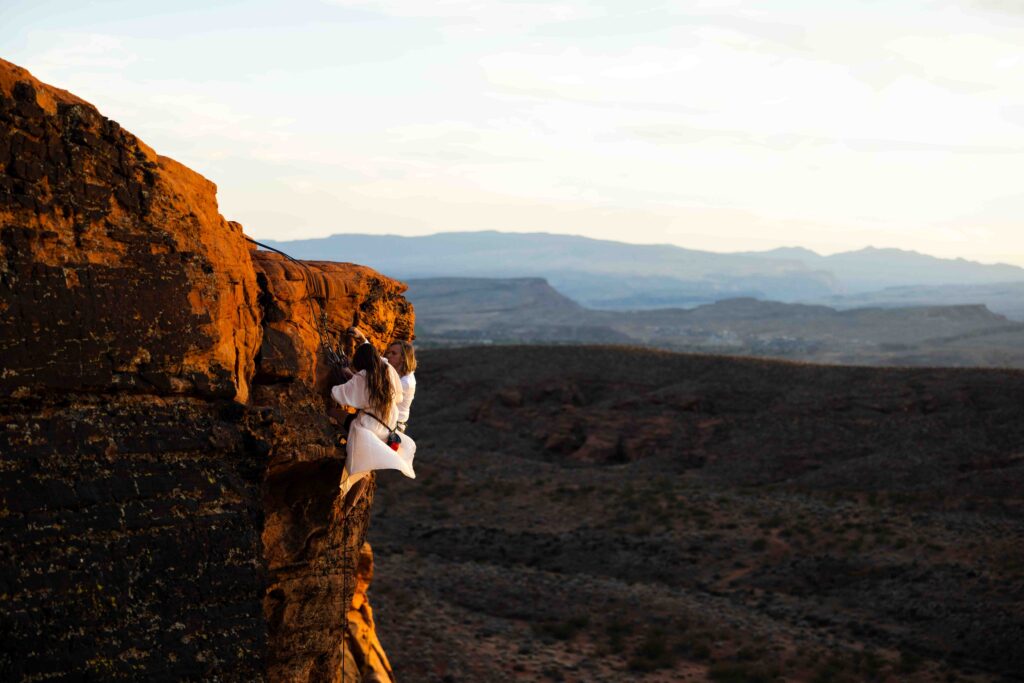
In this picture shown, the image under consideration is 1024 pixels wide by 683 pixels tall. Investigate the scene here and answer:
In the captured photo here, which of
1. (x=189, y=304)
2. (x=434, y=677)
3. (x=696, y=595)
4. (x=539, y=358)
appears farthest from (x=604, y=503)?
(x=189, y=304)

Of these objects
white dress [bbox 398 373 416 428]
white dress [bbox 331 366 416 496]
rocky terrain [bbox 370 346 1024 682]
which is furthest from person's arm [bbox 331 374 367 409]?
rocky terrain [bbox 370 346 1024 682]

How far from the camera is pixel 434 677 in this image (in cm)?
1628

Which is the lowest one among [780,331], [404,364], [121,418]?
[780,331]

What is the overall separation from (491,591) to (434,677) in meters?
5.71

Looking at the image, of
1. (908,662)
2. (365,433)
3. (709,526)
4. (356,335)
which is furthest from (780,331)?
(365,433)

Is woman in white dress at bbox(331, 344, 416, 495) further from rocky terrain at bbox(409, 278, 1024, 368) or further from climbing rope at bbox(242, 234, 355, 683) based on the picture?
rocky terrain at bbox(409, 278, 1024, 368)

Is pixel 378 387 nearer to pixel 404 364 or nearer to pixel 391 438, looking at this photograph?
pixel 391 438

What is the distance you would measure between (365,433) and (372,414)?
19cm

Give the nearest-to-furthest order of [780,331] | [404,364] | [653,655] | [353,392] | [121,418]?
1. [121,418]
2. [353,392]
3. [404,364]
4. [653,655]
5. [780,331]

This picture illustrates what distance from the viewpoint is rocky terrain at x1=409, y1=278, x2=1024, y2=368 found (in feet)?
374

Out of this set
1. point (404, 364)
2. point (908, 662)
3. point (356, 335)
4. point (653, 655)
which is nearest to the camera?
point (404, 364)

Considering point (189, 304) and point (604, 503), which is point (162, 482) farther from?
point (604, 503)

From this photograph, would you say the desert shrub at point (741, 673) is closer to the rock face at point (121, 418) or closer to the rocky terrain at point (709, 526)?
the rocky terrain at point (709, 526)

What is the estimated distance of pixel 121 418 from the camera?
627 centimetres
